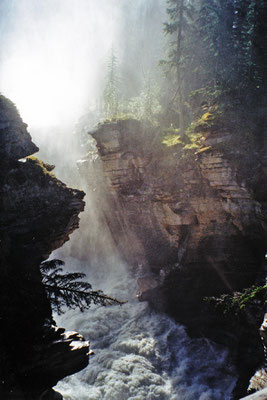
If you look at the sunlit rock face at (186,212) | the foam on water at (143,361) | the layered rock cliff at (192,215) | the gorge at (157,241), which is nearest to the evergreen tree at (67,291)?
the gorge at (157,241)

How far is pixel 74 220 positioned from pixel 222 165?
10.6 meters

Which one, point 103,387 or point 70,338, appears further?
point 103,387

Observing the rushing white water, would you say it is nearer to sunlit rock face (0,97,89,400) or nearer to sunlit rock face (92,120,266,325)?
sunlit rock face (92,120,266,325)

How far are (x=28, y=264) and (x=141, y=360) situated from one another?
36.1ft

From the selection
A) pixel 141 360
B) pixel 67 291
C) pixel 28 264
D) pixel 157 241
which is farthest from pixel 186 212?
pixel 28 264

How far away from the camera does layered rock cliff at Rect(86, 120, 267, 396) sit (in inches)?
589

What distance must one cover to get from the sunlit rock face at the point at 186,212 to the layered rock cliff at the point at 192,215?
65 millimetres

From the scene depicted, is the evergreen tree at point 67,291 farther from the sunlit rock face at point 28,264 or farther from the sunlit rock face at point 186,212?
the sunlit rock face at point 186,212

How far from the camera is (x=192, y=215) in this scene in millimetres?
17953

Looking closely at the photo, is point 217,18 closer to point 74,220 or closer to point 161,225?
point 161,225

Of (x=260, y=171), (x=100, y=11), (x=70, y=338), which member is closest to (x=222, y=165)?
(x=260, y=171)

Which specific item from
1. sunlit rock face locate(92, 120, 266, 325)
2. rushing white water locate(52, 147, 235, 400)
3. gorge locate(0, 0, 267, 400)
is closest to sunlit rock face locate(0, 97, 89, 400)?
gorge locate(0, 0, 267, 400)

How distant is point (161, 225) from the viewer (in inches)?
787

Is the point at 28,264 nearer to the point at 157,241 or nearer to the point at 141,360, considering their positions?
the point at 141,360
